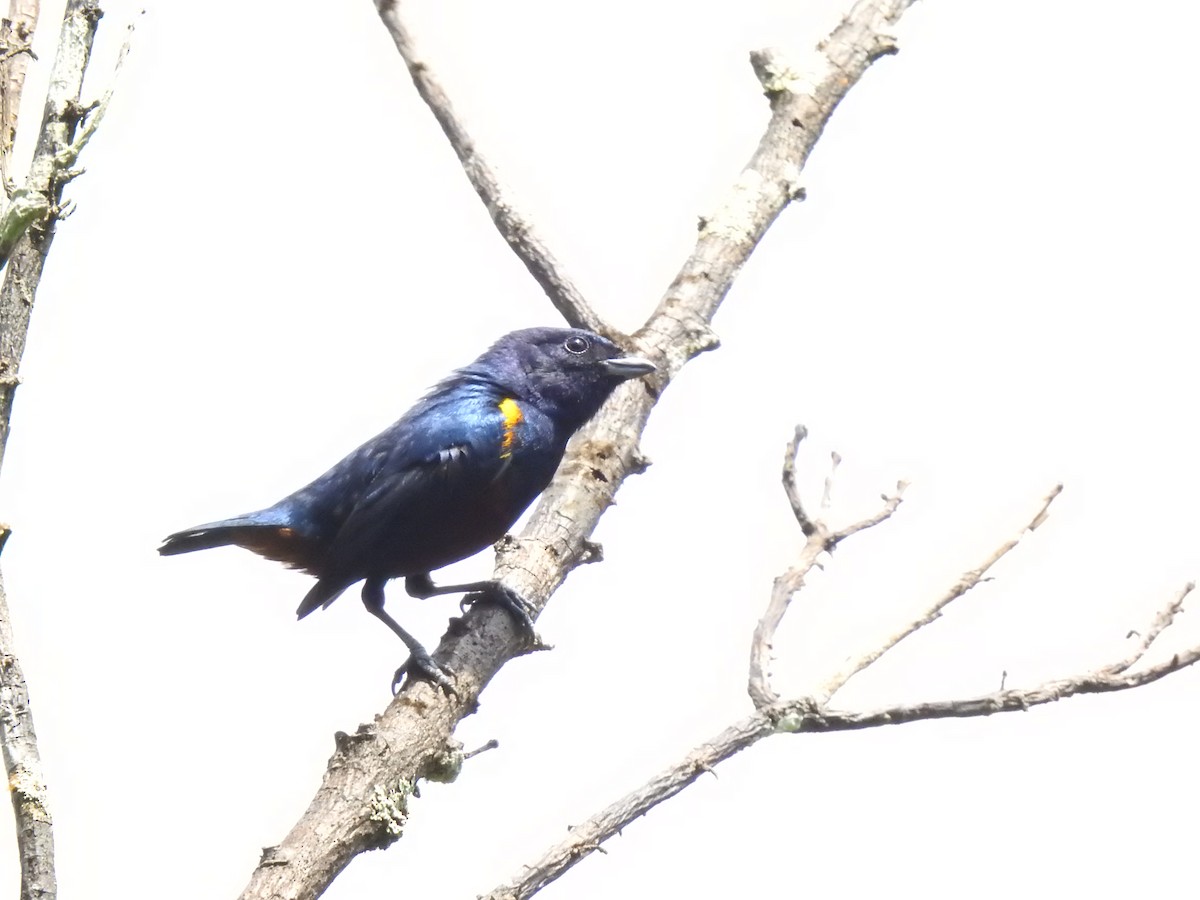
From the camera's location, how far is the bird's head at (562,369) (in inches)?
233

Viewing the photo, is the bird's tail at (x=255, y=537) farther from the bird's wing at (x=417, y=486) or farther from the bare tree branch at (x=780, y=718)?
the bare tree branch at (x=780, y=718)

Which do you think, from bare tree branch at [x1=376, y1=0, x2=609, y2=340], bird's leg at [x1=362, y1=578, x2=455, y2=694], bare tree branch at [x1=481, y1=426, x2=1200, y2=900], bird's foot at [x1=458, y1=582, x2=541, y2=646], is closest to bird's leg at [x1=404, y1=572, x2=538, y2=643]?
bird's foot at [x1=458, y1=582, x2=541, y2=646]

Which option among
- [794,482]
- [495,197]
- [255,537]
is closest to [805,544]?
[794,482]

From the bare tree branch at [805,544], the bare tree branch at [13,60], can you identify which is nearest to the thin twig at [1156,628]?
the bare tree branch at [805,544]

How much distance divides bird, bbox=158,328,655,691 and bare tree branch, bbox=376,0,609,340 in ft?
2.18

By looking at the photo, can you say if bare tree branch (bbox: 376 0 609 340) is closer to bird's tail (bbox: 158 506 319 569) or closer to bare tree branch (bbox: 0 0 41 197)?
bird's tail (bbox: 158 506 319 569)

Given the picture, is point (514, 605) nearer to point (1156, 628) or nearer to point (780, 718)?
point (780, 718)

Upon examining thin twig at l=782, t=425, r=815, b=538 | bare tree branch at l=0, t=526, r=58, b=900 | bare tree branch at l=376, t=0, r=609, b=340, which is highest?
bare tree branch at l=376, t=0, r=609, b=340

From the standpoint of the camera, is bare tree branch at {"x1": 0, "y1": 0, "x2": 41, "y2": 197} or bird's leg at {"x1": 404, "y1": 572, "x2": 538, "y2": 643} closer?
bare tree branch at {"x1": 0, "y1": 0, "x2": 41, "y2": 197}

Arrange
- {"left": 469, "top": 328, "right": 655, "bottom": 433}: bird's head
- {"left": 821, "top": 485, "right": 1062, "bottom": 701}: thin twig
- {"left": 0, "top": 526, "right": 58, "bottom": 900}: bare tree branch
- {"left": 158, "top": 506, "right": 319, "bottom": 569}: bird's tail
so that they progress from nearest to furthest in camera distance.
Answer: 1. {"left": 0, "top": 526, "right": 58, "bottom": 900}: bare tree branch
2. {"left": 821, "top": 485, "right": 1062, "bottom": 701}: thin twig
3. {"left": 158, "top": 506, "right": 319, "bottom": 569}: bird's tail
4. {"left": 469, "top": 328, "right": 655, "bottom": 433}: bird's head

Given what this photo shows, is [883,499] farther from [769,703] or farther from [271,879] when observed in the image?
[271,879]

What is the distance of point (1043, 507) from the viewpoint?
4.68 metres

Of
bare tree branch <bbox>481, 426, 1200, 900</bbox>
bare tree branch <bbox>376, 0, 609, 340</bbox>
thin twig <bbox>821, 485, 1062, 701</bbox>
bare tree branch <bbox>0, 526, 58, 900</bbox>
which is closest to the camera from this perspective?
bare tree branch <bbox>0, 526, 58, 900</bbox>

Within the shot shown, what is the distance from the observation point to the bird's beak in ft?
19.5
